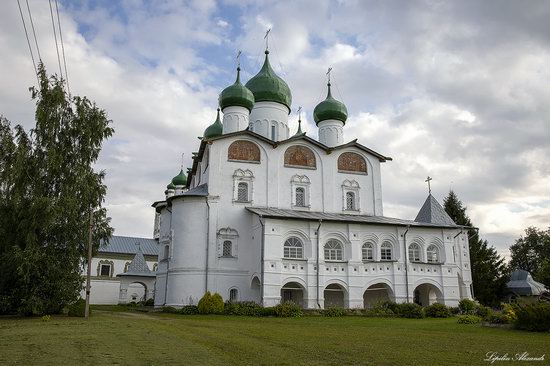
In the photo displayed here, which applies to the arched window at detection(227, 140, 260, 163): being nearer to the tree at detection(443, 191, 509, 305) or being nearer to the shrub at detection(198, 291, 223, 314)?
the shrub at detection(198, 291, 223, 314)

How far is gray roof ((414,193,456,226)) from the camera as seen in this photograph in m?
28.0

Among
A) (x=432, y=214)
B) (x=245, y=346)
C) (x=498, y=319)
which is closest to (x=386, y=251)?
(x=432, y=214)

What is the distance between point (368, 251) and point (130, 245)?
2999 cm

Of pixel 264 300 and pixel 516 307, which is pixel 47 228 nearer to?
pixel 264 300

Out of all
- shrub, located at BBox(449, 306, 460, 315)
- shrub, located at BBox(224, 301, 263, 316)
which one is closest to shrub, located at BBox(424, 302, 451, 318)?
shrub, located at BBox(449, 306, 460, 315)

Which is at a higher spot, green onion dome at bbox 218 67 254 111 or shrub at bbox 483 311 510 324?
green onion dome at bbox 218 67 254 111

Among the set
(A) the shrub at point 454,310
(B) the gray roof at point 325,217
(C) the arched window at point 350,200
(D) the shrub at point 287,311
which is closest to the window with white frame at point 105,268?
(B) the gray roof at point 325,217

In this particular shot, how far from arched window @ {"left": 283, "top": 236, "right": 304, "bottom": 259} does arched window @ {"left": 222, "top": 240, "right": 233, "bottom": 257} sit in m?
2.89

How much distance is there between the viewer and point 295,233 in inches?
945

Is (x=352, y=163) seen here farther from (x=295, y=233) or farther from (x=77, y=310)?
(x=77, y=310)

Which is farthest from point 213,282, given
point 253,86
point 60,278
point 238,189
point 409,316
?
point 253,86

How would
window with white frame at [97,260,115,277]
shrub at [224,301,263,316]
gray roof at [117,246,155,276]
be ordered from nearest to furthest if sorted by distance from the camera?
shrub at [224,301,263,316], gray roof at [117,246,155,276], window with white frame at [97,260,115,277]

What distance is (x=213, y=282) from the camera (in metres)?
24.0

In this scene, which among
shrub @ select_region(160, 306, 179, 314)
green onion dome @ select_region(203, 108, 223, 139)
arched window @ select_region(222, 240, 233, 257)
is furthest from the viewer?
green onion dome @ select_region(203, 108, 223, 139)
